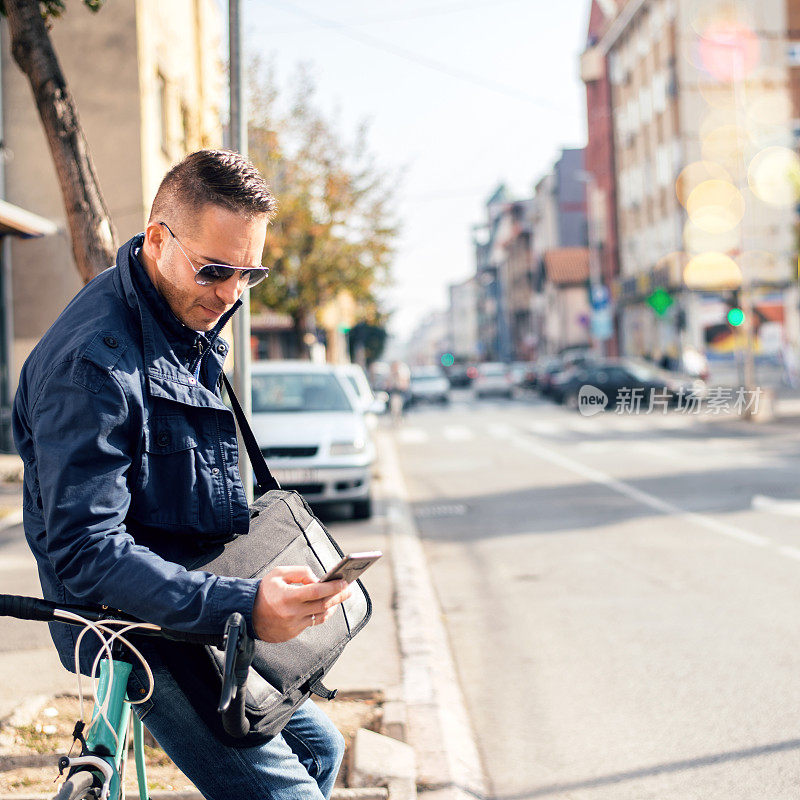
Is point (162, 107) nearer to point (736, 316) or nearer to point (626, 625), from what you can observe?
point (736, 316)

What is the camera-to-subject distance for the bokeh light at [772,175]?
140 ft

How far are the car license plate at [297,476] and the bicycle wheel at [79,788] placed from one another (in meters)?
8.99

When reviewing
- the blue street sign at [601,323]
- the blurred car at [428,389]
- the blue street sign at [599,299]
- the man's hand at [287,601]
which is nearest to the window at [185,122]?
the man's hand at [287,601]

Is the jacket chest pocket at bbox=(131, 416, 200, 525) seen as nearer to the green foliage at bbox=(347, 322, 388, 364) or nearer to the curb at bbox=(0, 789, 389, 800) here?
the curb at bbox=(0, 789, 389, 800)

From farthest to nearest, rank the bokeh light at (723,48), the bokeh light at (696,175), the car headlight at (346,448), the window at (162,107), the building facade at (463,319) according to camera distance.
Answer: the building facade at (463,319)
the bokeh light at (723,48)
the bokeh light at (696,175)
the window at (162,107)
the car headlight at (346,448)

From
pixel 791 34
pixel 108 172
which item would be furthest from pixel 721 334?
pixel 108 172

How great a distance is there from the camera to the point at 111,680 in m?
2.07

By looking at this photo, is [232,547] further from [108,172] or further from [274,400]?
[108,172]

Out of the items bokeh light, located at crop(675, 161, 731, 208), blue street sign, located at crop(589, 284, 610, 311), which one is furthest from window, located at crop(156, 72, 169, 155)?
blue street sign, located at crop(589, 284, 610, 311)

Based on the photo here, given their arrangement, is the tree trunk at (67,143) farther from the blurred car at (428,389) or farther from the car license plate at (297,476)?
the blurred car at (428,389)

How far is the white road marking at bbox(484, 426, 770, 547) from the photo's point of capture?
9.81m

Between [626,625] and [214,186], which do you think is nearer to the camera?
[214,186]

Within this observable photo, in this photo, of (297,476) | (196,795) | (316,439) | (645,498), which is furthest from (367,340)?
(196,795)

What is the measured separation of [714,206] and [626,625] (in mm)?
38761
